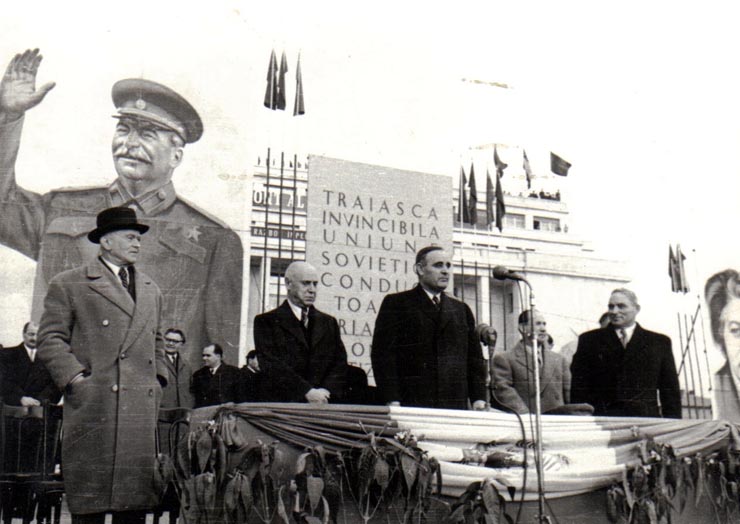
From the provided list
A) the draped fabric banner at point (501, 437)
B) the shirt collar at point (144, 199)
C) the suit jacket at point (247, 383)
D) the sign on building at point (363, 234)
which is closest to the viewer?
the draped fabric banner at point (501, 437)

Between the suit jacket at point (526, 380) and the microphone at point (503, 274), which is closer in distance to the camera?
the microphone at point (503, 274)

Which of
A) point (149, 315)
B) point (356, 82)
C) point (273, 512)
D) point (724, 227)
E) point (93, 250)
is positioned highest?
point (356, 82)

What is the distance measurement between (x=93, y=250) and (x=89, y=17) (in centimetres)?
184

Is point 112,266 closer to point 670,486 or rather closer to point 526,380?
point 526,380

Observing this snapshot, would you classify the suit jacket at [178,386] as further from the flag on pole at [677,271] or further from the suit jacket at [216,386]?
the flag on pole at [677,271]

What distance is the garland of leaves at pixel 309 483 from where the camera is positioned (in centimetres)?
365

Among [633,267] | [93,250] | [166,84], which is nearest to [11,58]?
[166,84]

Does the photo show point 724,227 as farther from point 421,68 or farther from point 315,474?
point 315,474

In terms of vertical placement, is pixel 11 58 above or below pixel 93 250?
above

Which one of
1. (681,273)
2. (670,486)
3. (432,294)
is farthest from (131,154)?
(681,273)

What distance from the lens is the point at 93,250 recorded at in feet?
15.8

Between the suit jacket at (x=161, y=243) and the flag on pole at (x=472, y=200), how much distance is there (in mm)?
2051

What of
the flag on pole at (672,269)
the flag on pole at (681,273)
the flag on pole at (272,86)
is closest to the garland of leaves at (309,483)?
the flag on pole at (272,86)

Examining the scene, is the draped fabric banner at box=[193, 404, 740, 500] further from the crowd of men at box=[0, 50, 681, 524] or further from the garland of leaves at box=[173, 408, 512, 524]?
the crowd of men at box=[0, 50, 681, 524]
